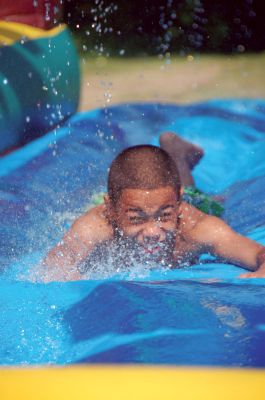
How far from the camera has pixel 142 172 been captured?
89.4 inches

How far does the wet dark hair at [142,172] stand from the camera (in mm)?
2264

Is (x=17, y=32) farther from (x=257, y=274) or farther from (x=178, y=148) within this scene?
(x=257, y=274)

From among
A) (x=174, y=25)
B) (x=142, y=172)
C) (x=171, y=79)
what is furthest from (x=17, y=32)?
(x=174, y=25)

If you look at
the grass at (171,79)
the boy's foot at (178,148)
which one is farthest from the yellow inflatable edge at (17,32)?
the grass at (171,79)

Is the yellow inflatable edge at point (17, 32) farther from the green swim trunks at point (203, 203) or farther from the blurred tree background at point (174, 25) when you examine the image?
the blurred tree background at point (174, 25)

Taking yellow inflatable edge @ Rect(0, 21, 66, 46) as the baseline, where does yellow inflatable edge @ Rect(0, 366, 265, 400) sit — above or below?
below

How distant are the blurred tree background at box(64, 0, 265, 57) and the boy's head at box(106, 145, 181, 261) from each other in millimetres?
5213

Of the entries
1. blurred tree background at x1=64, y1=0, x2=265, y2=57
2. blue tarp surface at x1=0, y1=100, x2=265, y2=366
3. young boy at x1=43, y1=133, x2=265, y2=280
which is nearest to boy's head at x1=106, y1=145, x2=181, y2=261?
young boy at x1=43, y1=133, x2=265, y2=280

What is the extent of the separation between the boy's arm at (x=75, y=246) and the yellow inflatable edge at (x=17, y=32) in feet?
4.63

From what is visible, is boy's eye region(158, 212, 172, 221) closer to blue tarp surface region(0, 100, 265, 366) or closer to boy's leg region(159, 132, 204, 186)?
blue tarp surface region(0, 100, 265, 366)

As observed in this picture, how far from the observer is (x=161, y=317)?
1.65 meters

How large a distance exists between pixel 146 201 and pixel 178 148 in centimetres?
108

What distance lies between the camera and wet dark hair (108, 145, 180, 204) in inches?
89.1

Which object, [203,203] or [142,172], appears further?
[203,203]
